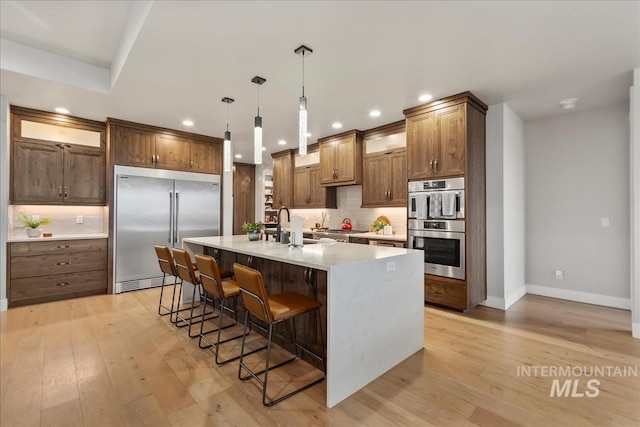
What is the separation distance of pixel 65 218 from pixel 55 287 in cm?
107

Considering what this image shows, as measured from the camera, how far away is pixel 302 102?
96.7 inches

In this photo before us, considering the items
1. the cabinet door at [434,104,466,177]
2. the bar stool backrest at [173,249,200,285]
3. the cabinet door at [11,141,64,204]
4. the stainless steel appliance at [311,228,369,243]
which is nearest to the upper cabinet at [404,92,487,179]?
the cabinet door at [434,104,466,177]

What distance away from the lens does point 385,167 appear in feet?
16.6

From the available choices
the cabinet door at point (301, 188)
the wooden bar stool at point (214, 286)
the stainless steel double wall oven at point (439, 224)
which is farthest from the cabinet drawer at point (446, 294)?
the cabinet door at point (301, 188)

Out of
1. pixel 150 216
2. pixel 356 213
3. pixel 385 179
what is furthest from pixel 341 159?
pixel 150 216

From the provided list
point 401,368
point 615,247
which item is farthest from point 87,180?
point 615,247

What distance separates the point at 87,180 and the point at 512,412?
18.7ft

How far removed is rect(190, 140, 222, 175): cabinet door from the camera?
18.2ft

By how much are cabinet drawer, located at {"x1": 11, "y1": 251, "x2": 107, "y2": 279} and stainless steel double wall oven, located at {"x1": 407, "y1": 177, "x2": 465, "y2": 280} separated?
4.55 meters

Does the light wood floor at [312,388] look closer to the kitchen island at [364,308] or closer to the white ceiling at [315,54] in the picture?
the kitchen island at [364,308]

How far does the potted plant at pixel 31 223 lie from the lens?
13.9 feet

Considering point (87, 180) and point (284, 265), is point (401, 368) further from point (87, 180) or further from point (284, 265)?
point (87, 180)

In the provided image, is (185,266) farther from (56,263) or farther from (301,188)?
(301,188)

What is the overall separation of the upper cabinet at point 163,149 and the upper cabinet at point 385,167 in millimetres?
2799
